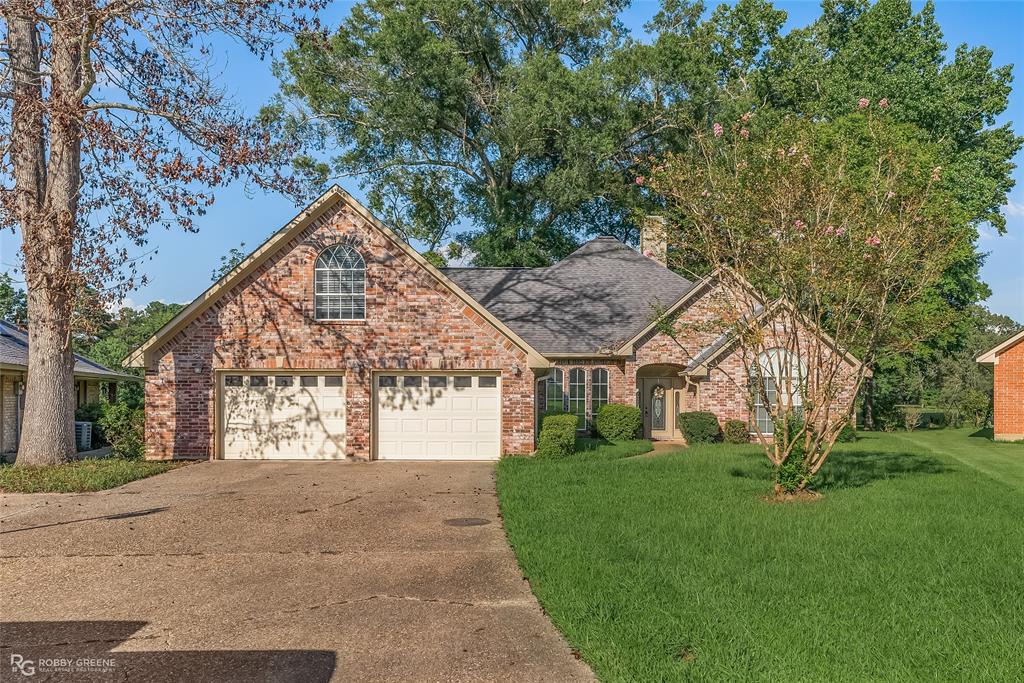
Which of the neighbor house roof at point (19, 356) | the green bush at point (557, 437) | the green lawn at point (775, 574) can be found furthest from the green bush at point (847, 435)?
the neighbor house roof at point (19, 356)

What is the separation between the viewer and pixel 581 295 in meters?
28.9

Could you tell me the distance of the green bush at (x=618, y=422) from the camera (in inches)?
962

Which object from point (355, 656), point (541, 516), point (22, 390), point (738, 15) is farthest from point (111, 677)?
point (738, 15)

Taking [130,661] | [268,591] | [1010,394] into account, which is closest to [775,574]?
[268,591]

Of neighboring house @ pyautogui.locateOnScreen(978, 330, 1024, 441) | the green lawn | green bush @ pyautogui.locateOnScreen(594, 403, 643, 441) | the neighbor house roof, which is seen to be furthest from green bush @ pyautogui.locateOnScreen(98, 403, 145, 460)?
neighboring house @ pyautogui.locateOnScreen(978, 330, 1024, 441)

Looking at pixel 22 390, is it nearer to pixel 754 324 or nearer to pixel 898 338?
pixel 754 324

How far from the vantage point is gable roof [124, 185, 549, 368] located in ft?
62.7

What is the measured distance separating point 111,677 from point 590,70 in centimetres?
3246

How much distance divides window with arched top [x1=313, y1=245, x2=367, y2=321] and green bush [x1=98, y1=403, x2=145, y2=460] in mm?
5496

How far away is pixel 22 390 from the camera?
→ 2319cm

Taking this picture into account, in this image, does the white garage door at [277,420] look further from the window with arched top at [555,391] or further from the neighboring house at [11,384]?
the window with arched top at [555,391]

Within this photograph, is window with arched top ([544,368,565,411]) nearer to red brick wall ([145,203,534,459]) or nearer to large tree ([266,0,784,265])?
red brick wall ([145,203,534,459])

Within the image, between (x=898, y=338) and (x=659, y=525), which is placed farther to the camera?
(x=898, y=338)

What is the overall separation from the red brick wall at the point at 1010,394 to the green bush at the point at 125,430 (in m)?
27.6
